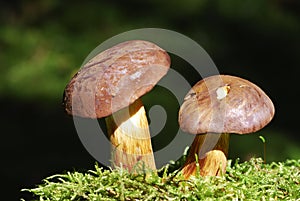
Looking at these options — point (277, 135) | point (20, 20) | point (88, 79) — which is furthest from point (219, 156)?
point (20, 20)

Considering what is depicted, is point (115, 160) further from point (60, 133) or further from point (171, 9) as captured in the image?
point (171, 9)

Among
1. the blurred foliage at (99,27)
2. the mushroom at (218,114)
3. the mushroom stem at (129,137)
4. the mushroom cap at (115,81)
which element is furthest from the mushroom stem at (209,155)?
the blurred foliage at (99,27)

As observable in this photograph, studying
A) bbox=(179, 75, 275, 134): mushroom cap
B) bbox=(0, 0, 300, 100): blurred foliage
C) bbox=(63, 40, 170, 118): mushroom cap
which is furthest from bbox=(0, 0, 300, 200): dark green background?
bbox=(63, 40, 170, 118): mushroom cap

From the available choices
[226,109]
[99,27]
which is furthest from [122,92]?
[99,27]

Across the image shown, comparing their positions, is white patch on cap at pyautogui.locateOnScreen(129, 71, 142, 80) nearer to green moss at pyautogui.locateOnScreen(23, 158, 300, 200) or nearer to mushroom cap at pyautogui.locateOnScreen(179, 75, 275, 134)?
mushroom cap at pyautogui.locateOnScreen(179, 75, 275, 134)

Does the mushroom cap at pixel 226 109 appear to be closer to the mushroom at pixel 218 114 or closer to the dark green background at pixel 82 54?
the mushroom at pixel 218 114

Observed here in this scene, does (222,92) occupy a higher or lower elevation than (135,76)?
lower

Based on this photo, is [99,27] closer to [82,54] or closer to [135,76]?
[82,54]
